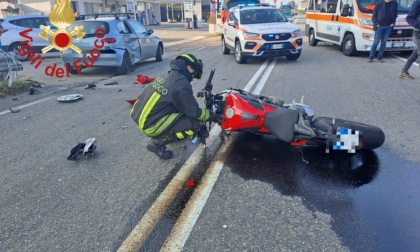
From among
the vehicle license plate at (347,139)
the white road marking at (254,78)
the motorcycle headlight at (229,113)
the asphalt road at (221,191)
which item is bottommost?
the asphalt road at (221,191)

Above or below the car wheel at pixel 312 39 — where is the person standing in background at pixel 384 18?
above

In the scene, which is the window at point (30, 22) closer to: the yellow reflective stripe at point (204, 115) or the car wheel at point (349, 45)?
the car wheel at point (349, 45)

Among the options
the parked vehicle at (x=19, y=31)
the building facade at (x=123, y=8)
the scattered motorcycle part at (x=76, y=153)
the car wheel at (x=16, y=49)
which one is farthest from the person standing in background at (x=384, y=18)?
the building facade at (x=123, y=8)

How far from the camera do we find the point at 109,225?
261cm

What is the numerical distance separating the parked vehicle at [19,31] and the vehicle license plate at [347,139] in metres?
13.5

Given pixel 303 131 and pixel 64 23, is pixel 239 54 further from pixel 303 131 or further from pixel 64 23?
pixel 303 131

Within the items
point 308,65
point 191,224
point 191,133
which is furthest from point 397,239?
point 308,65

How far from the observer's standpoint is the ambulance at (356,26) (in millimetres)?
9848

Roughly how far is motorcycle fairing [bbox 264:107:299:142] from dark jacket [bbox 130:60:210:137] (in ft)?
2.45

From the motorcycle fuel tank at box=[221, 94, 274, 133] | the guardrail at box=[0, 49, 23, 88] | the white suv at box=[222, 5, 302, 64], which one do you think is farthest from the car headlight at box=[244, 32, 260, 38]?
the motorcycle fuel tank at box=[221, 94, 274, 133]

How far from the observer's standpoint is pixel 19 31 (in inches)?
515

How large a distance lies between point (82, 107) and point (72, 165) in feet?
8.92

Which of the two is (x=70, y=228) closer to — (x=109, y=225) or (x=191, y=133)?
(x=109, y=225)

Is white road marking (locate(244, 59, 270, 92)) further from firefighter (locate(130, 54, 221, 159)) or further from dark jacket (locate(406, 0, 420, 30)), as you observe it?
dark jacket (locate(406, 0, 420, 30))
